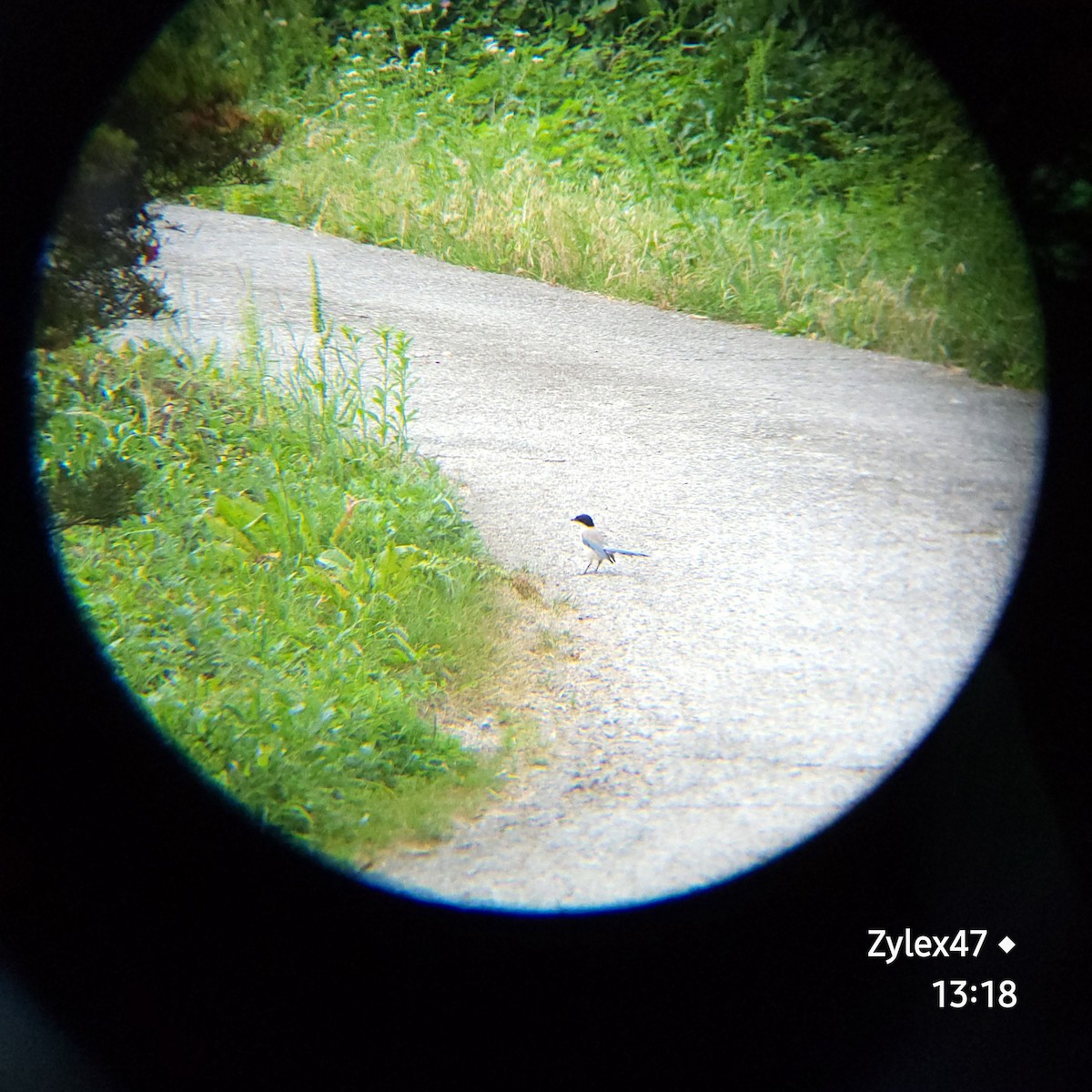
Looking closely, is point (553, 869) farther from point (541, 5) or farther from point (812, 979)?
point (541, 5)

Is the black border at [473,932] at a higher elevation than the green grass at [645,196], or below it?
below

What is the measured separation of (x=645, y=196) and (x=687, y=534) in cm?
413

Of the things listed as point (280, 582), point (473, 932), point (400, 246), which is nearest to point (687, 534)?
point (280, 582)

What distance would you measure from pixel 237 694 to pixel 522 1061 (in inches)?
55.8

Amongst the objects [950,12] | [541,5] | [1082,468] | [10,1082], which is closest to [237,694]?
[10,1082]

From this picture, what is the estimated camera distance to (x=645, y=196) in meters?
7.45

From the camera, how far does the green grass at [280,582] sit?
3.01 m

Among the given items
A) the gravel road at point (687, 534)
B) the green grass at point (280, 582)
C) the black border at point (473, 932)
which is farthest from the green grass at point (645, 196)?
the black border at point (473, 932)

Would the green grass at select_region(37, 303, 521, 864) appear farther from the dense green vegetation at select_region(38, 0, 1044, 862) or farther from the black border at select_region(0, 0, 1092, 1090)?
the black border at select_region(0, 0, 1092, 1090)

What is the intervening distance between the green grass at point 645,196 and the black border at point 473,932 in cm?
302

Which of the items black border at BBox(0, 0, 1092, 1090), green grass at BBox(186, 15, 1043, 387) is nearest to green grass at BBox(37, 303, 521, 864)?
black border at BBox(0, 0, 1092, 1090)

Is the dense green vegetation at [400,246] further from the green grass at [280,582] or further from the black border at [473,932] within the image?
the black border at [473,932]

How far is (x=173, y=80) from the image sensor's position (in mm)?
2918

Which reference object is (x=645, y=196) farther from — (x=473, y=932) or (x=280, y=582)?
(x=473, y=932)
